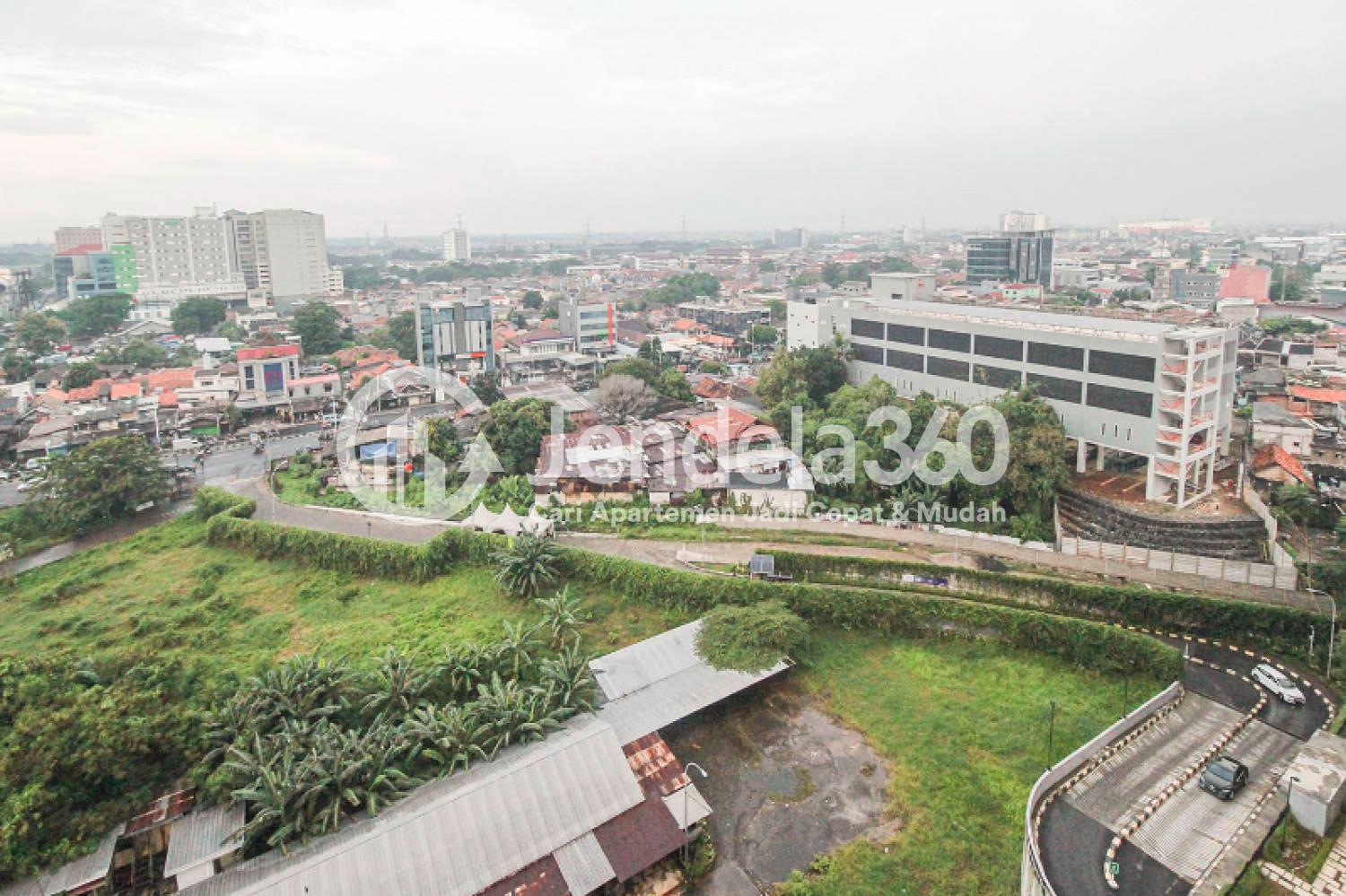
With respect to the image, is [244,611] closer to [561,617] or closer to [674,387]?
[561,617]

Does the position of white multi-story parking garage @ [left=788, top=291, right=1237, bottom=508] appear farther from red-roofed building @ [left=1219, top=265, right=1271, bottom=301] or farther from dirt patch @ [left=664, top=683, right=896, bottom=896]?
red-roofed building @ [left=1219, top=265, right=1271, bottom=301]

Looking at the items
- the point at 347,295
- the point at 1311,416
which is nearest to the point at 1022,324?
the point at 1311,416

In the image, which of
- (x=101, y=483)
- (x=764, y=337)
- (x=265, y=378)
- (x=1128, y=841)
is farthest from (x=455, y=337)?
(x=1128, y=841)

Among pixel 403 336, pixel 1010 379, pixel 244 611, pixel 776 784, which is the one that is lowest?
pixel 776 784

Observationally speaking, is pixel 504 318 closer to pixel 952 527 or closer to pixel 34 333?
pixel 34 333

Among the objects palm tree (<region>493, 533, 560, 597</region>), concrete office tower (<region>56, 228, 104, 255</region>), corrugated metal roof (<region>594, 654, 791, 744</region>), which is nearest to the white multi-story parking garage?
corrugated metal roof (<region>594, 654, 791, 744</region>)

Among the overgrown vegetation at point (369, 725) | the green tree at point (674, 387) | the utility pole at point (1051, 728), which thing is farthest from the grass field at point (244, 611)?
the green tree at point (674, 387)
